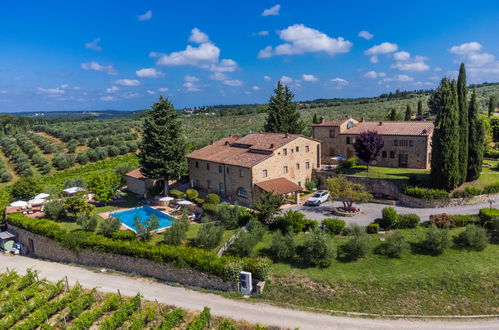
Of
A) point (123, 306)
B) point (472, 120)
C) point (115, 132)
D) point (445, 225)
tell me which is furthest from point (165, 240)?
point (115, 132)

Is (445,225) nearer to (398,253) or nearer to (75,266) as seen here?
(398,253)

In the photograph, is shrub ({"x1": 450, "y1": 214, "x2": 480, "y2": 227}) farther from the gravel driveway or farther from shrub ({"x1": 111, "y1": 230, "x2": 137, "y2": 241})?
shrub ({"x1": 111, "y1": 230, "x2": 137, "y2": 241})

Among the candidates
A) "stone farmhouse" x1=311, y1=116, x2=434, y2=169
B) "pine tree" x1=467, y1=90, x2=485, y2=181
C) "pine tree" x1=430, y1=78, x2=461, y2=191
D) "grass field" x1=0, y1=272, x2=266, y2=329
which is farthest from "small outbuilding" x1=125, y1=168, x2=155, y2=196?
"pine tree" x1=467, y1=90, x2=485, y2=181

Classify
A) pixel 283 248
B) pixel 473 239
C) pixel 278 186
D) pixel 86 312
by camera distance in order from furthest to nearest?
pixel 278 186, pixel 283 248, pixel 473 239, pixel 86 312

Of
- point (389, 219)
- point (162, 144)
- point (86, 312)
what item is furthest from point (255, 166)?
point (86, 312)

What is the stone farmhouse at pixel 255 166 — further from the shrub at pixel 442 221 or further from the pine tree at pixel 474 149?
the pine tree at pixel 474 149

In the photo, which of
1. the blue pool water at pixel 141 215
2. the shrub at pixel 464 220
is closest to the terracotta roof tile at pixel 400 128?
the shrub at pixel 464 220

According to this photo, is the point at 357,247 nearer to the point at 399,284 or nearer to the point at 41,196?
the point at 399,284
